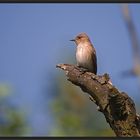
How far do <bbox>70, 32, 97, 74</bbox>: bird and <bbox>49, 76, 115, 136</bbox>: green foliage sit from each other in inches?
13.0

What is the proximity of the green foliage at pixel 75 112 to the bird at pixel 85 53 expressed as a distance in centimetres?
33

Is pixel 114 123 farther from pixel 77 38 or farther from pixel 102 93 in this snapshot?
pixel 77 38

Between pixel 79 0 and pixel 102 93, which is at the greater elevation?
pixel 79 0

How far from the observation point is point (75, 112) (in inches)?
185

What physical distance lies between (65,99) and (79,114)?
0.60ft

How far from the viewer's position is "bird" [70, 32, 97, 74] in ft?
13.5

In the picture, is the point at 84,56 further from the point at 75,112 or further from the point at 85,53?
the point at 75,112

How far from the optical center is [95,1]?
387 cm

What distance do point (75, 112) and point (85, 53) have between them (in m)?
0.69

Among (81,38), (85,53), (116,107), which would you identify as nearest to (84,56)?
(85,53)

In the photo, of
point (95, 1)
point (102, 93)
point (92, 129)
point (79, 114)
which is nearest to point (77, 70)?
point (102, 93)

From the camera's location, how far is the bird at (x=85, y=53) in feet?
13.5

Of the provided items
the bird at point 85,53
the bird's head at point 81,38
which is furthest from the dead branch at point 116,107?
the bird's head at point 81,38

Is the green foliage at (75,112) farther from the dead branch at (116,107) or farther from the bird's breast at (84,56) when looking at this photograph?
the dead branch at (116,107)
